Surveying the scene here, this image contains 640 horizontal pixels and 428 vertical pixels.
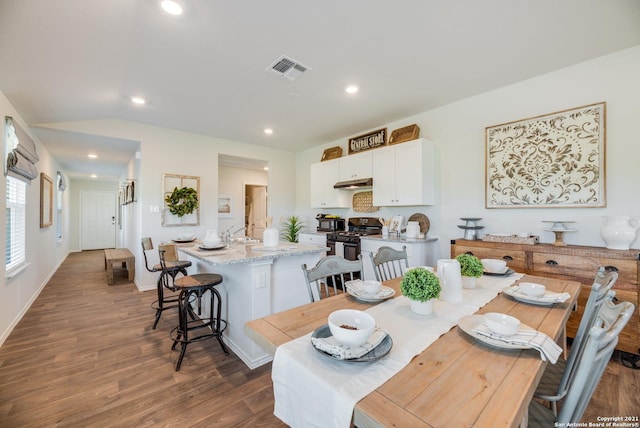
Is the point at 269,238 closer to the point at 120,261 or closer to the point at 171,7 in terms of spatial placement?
the point at 171,7

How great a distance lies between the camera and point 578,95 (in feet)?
8.81

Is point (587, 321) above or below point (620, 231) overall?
below

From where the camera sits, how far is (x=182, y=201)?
14.9 ft

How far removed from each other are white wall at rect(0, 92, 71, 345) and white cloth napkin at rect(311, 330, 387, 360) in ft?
11.7

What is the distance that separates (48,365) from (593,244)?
5.10 metres

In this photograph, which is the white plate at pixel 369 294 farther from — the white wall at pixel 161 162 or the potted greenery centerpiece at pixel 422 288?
the white wall at pixel 161 162

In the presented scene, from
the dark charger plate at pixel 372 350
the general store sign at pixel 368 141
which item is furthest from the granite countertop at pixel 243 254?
the general store sign at pixel 368 141

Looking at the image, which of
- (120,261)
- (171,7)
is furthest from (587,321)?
(120,261)

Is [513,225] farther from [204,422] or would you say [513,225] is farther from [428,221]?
[204,422]

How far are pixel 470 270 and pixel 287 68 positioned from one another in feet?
7.99

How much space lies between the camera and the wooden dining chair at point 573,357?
111 cm

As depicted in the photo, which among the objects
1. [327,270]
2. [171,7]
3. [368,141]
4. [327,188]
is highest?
[171,7]

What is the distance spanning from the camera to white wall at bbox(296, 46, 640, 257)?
2451 mm

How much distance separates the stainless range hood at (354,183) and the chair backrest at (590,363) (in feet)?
11.2
